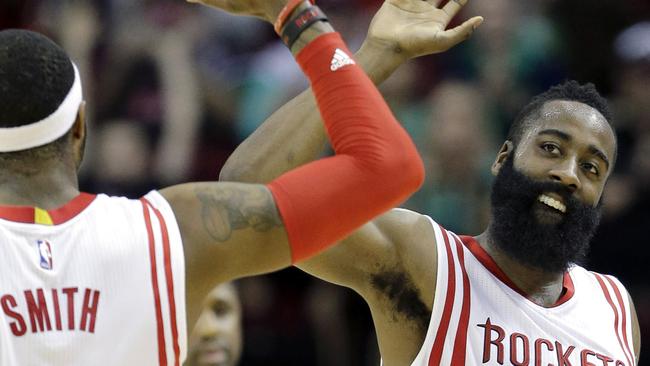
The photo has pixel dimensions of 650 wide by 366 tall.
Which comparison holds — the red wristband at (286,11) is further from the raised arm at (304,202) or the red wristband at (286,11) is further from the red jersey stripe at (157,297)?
the red jersey stripe at (157,297)

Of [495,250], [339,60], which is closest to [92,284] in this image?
[339,60]

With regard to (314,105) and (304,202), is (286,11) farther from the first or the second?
(314,105)

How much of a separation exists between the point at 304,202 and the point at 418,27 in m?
1.24

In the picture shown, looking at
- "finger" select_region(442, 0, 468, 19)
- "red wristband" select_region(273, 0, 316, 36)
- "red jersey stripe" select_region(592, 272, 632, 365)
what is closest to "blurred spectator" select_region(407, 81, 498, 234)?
"red jersey stripe" select_region(592, 272, 632, 365)

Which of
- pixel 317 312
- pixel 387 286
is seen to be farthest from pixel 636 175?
pixel 387 286

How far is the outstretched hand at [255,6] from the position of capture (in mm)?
3768

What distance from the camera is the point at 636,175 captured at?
8.27m

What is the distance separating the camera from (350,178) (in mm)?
3365

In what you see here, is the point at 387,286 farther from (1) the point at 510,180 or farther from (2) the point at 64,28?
(2) the point at 64,28

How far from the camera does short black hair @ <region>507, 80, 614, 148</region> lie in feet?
17.1

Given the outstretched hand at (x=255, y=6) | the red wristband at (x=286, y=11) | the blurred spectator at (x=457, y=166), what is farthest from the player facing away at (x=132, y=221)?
the blurred spectator at (x=457, y=166)

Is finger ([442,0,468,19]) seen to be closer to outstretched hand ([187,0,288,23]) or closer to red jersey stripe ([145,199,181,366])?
outstretched hand ([187,0,288,23])

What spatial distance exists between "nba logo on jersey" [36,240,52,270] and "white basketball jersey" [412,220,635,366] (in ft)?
5.94

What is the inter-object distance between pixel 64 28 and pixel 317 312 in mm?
3217
